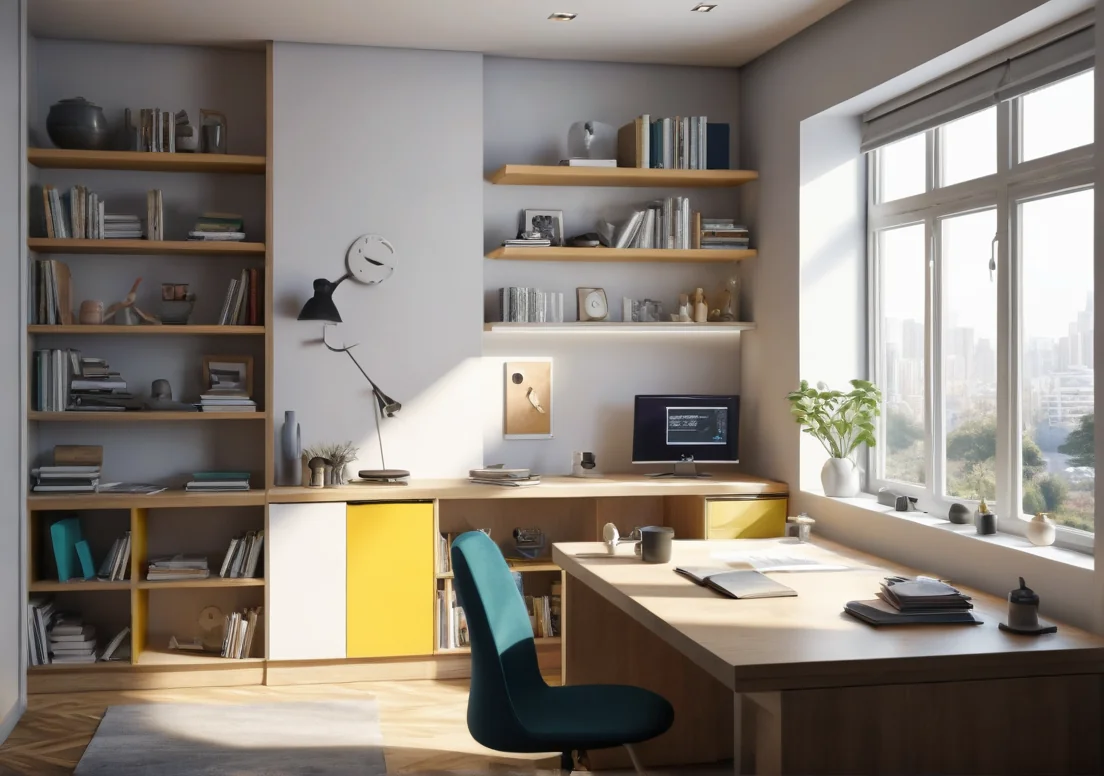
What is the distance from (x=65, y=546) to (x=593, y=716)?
2911 millimetres

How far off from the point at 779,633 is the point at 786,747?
351 mm

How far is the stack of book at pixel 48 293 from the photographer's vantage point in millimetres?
4918

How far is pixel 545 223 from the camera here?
→ 5.48 metres

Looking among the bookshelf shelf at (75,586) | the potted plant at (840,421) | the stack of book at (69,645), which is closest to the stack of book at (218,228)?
the bookshelf shelf at (75,586)

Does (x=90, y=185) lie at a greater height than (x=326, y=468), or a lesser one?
greater

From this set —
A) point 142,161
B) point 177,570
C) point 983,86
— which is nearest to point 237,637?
point 177,570

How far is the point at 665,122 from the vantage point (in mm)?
5332

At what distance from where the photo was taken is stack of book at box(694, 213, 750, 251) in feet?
17.7

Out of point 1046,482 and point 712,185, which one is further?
point 712,185

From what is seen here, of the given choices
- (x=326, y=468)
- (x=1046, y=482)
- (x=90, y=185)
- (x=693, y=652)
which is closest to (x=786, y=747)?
(x=693, y=652)

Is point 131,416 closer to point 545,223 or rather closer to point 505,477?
point 505,477

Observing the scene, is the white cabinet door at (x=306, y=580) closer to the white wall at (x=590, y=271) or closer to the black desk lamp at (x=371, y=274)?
the black desk lamp at (x=371, y=274)

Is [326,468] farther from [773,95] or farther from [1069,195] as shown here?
[1069,195]

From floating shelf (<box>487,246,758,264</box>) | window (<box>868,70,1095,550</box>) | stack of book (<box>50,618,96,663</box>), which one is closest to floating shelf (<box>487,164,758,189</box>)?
floating shelf (<box>487,246,758,264</box>)
